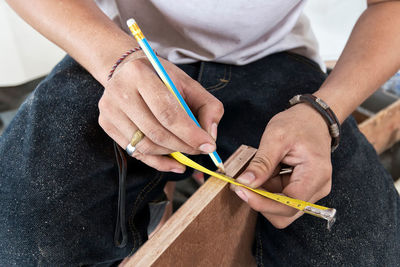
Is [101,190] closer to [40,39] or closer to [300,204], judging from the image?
[300,204]

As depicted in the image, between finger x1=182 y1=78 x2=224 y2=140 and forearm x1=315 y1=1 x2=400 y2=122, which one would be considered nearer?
finger x1=182 y1=78 x2=224 y2=140

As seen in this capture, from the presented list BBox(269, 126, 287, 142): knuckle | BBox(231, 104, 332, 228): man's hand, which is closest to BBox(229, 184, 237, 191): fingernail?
BBox(231, 104, 332, 228): man's hand

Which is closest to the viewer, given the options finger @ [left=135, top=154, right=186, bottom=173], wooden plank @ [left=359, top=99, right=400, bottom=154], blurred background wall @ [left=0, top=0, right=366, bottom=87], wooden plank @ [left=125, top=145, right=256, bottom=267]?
wooden plank @ [left=125, top=145, right=256, bottom=267]

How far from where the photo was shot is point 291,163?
52 cm

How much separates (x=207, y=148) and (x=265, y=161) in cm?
9

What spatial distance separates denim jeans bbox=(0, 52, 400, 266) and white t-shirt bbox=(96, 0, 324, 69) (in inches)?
3.3

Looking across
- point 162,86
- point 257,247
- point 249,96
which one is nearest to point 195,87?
point 162,86

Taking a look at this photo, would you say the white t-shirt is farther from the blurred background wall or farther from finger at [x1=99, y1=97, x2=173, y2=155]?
the blurred background wall

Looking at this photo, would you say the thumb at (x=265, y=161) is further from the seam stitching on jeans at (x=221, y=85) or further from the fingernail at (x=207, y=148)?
the seam stitching on jeans at (x=221, y=85)

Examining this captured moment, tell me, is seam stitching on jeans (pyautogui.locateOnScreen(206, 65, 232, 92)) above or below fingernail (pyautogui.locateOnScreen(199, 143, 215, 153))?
below

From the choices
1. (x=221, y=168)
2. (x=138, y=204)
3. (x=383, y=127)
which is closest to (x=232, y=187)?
(x=221, y=168)

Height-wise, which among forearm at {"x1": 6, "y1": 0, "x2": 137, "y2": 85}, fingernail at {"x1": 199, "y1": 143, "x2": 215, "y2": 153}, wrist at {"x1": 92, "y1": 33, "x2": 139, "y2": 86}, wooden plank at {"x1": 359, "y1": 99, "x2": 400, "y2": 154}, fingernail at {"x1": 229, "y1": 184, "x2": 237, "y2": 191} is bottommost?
wooden plank at {"x1": 359, "y1": 99, "x2": 400, "y2": 154}

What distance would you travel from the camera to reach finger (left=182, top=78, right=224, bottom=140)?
48 centimetres

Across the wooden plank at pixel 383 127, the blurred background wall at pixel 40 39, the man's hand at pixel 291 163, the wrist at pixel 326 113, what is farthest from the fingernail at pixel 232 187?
the blurred background wall at pixel 40 39
